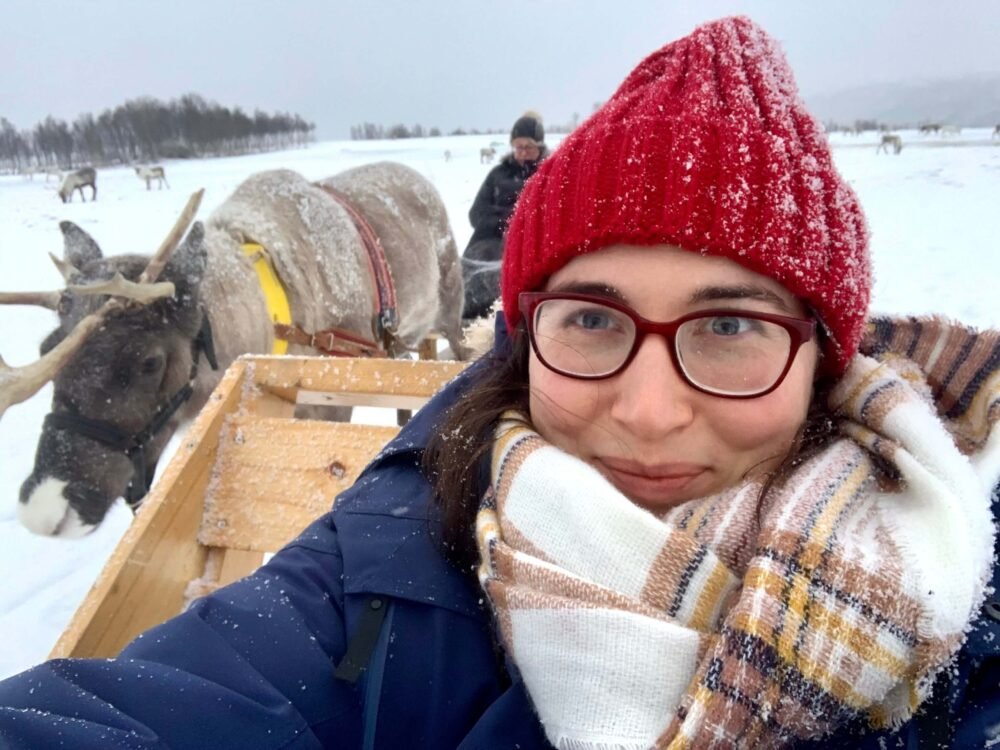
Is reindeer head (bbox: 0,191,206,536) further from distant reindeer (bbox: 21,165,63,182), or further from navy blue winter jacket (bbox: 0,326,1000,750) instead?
distant reindeer (bbox: 21,165,63,182)

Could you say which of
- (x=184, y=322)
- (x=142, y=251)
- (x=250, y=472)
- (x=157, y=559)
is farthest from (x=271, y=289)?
(x=142, y=251)

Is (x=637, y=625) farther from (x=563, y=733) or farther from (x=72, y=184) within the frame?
(x=72, y=184)

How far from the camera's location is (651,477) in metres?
0.85

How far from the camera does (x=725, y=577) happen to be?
74 cm

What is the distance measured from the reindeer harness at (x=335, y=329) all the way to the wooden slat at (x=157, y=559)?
0.77 m

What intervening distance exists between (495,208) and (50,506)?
3.57 metres

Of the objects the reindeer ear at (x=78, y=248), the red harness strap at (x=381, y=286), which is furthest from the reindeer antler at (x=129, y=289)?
the red harness strap at (x=381, y=286)

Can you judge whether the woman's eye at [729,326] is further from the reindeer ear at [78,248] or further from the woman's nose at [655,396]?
the reindeer ear at [78,248]

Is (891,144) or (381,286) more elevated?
(381,286)

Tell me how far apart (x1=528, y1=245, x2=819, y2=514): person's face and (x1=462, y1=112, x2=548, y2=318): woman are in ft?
12.4

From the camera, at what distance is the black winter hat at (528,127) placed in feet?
15.6

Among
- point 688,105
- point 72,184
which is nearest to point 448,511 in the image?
point 688,105

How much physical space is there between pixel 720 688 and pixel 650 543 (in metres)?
0.17

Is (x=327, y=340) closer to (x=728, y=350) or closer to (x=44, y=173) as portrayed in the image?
(x=728, y=350)
